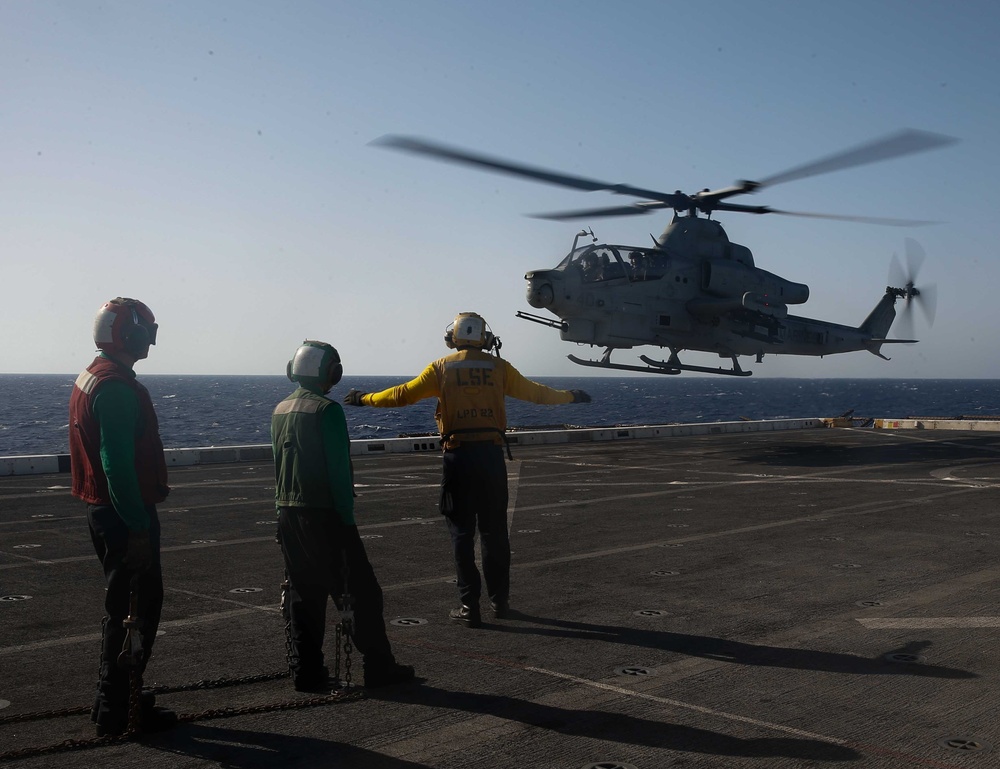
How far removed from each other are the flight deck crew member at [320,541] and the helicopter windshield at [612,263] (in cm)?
1894

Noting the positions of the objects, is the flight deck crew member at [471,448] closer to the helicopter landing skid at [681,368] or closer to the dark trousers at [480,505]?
the dark trousers at [480,505]

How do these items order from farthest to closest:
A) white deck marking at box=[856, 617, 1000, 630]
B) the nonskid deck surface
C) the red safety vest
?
white deck marking at box=[856, 617, 1000, 630] → the red safety vest → the nonskid deck surface

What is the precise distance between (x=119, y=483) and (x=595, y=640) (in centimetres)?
326

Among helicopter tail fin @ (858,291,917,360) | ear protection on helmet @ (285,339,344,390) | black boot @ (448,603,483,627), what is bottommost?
black boot @ (448,603,483,627)

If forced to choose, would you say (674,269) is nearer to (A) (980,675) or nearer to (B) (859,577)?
(B) (859,577)

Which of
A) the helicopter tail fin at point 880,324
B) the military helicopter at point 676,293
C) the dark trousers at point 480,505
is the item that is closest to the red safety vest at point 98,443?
the dark trousers at point 480,505

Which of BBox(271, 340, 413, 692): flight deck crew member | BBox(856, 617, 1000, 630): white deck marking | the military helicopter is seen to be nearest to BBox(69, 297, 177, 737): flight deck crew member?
BBox(271, 340, 413, 692): flight deck crew member

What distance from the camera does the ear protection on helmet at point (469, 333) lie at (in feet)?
23.4

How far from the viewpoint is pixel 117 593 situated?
4.66m

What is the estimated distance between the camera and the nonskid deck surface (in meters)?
4.35

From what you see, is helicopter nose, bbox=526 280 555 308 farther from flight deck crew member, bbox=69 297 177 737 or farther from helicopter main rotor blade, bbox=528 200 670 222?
flight deck crew member, bbox=69 297 177 737

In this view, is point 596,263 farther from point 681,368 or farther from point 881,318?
point 881,318

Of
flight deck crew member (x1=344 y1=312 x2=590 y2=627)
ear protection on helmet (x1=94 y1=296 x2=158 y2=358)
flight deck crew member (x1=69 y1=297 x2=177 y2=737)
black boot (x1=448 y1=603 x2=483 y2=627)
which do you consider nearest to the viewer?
flight deck crew member (x1=69 y1=297 x2=177 y2=737)

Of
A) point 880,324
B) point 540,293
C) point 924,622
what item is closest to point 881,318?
point 880,324
